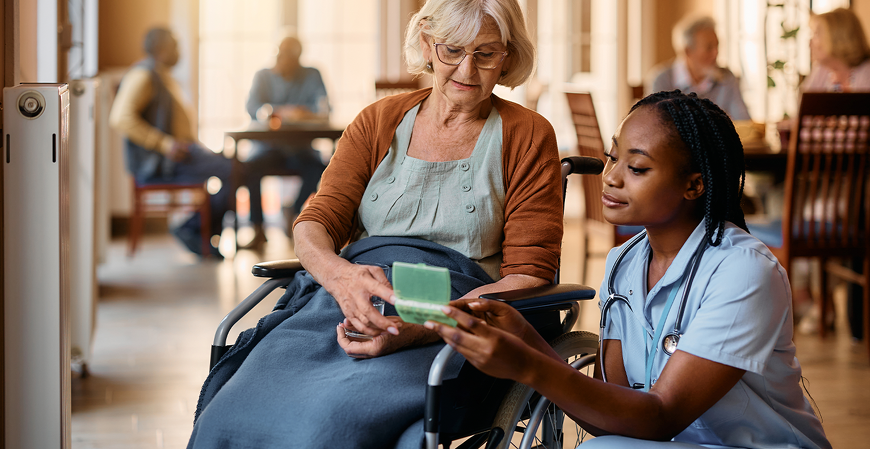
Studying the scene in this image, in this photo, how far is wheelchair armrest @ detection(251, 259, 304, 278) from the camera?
149 centimetres

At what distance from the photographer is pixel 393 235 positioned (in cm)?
151

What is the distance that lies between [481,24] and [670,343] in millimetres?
687

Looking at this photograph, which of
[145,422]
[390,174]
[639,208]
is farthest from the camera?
[145,422]

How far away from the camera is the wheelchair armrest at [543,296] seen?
1239 mm

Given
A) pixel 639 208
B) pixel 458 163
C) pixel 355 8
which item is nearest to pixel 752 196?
pixel 355 8

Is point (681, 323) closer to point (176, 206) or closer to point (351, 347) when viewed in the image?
point (351, 347)

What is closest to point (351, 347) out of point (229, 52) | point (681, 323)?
point (681, 323)

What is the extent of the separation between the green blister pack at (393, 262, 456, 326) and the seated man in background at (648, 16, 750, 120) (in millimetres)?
3368

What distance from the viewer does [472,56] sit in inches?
57.9

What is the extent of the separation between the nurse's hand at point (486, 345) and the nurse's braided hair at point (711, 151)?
33cm

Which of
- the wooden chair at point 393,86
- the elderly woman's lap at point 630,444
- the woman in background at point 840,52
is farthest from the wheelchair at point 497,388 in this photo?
the wooden chair at point 393,86

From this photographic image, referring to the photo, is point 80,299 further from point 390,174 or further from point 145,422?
point 390,174

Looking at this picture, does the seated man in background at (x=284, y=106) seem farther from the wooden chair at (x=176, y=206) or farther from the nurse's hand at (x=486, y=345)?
the nurse's hand at (x=486, y=345)

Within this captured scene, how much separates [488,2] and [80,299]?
178 centimetres
